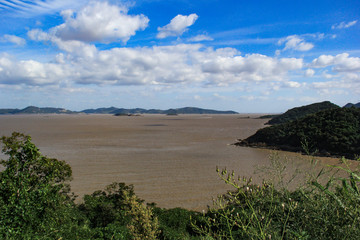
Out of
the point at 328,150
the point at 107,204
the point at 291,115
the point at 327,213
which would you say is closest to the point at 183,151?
the point at 328,150

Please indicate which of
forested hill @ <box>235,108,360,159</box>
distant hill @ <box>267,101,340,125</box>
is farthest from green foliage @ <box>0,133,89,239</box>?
distant hill @ <box>267,101,340,125</box>

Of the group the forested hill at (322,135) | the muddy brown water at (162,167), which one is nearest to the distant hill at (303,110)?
the forested hill at (322,135)

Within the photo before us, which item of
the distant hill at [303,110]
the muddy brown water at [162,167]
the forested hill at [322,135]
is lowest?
the muddy brown water at [162,167]

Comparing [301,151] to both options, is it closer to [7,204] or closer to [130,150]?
[130,150]

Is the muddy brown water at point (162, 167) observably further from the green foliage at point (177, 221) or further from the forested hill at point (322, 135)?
the forested hill at point (322, 135)

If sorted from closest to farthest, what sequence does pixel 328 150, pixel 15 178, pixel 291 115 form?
pixel 15 178 < pixel 328 150 < pixel 291 115

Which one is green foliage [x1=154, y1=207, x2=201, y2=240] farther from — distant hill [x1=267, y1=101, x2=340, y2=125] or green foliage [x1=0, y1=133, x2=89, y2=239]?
distant hill [x1=267, y1=101, x2=340, y2=125]

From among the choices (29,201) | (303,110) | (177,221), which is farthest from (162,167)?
(303,110)

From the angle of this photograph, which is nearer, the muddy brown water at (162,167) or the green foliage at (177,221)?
the green foliage at (177,221)

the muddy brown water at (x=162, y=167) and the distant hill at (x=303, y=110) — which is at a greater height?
the distant hill at (x=303, y=110)
